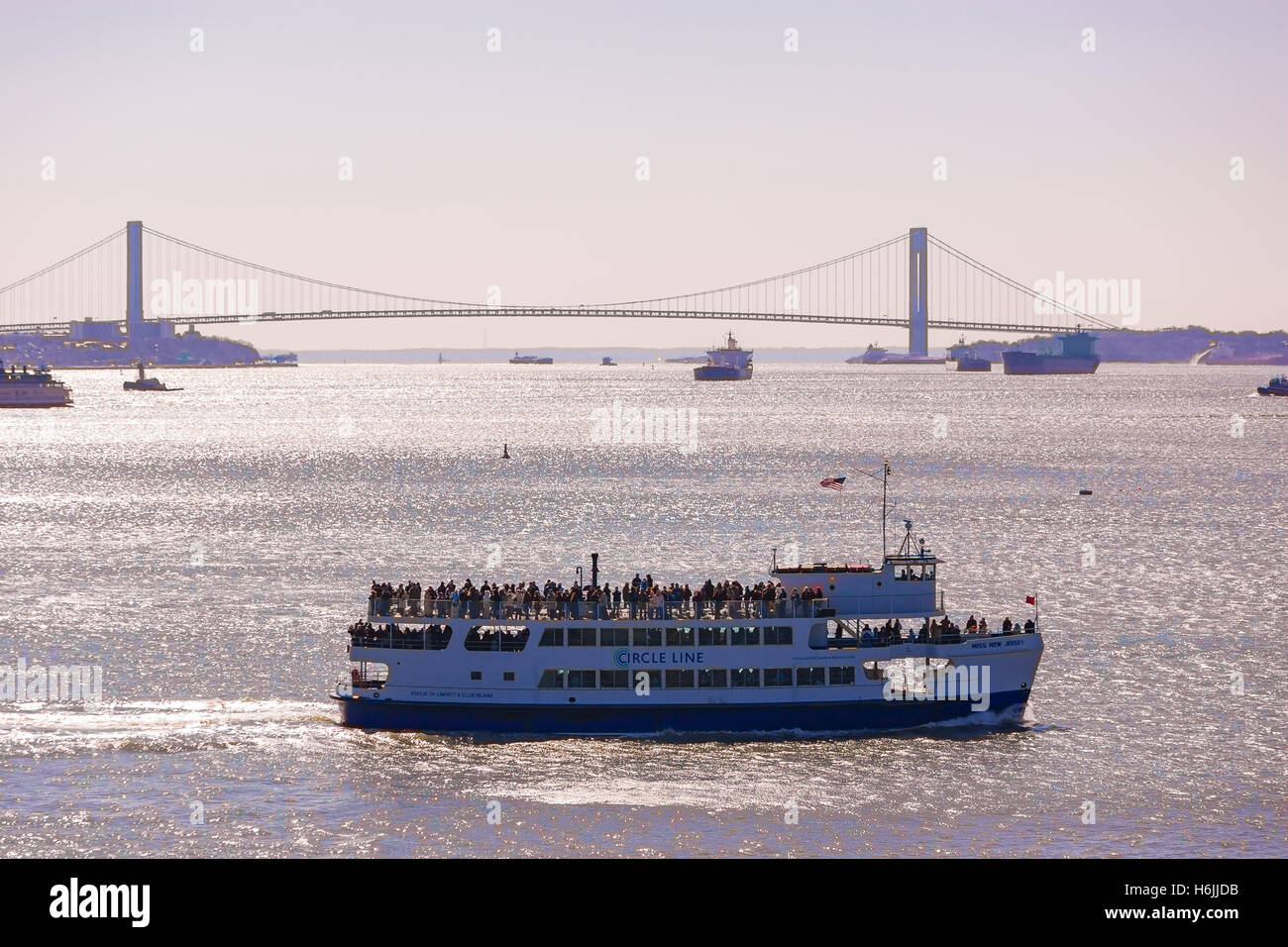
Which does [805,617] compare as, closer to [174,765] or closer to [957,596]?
[174,765]

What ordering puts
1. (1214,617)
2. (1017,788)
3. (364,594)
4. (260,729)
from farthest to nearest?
(364,594) → (1214,617) → (260,729) → (1017,788)

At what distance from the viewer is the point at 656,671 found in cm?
4850

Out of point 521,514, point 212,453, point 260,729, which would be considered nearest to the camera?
point 260,729

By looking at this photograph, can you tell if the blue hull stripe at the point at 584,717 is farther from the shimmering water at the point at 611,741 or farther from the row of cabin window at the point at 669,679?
the shimmering water at the point at 611,741

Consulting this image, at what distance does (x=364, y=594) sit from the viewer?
72188 millimetres

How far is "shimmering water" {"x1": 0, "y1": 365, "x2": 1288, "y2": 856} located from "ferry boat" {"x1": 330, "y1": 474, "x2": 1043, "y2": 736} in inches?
47.2

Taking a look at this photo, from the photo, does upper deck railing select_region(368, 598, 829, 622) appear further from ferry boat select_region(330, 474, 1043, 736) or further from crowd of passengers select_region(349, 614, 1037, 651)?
crowd of passengers select_region(349, 614, 1037, 651)

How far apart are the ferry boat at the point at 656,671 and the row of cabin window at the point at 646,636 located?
4cm

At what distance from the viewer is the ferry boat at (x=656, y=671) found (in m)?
48.0

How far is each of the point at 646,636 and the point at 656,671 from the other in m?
1.07

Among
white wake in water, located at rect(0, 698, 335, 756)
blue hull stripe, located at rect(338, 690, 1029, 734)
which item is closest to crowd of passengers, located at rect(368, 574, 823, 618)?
blue hull stripe, located at rect(338, 690, 1029, 734)

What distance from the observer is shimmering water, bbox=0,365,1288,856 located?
126 ft
